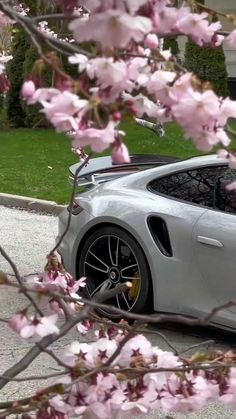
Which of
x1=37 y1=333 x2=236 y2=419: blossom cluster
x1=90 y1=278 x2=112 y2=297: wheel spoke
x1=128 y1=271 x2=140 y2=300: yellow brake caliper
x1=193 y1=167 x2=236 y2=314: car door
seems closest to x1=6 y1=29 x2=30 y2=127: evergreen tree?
x1=90 y1=278 x2=112 y2=297: wheel spoke

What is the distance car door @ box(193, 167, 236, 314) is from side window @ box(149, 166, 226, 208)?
106 mm

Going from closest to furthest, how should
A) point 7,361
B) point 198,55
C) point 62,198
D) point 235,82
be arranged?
point 7,361 < point 62,198 < point 198,55 < point 235,82

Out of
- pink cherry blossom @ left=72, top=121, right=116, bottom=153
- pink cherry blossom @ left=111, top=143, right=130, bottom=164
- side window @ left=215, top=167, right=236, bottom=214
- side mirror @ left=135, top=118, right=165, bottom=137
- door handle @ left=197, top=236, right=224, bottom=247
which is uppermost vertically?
pink cherry blossom @ left=72, top=121, right=116, bottom=153

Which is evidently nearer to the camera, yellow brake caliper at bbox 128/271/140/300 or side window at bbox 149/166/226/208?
side window at bbox 149/166/226/208

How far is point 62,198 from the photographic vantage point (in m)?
10.4

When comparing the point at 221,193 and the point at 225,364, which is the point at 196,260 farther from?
the point at 225,364

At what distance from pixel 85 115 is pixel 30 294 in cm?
54

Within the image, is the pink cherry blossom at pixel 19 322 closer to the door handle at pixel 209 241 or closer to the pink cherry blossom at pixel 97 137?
the pink cherry blossom at pixel 97 137

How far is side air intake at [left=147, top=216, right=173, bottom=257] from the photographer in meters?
5.33

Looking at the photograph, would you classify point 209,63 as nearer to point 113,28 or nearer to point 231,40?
point 231,40

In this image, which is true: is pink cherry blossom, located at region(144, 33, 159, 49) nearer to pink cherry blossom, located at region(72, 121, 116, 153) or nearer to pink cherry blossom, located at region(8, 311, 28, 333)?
pink cherry blossom, located at region(72, 121, 116, 153)

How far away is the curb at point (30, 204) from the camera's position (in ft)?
33.1

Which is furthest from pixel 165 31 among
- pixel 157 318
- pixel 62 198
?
pixel 62 198

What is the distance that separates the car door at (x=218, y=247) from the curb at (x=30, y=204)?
4.99m
